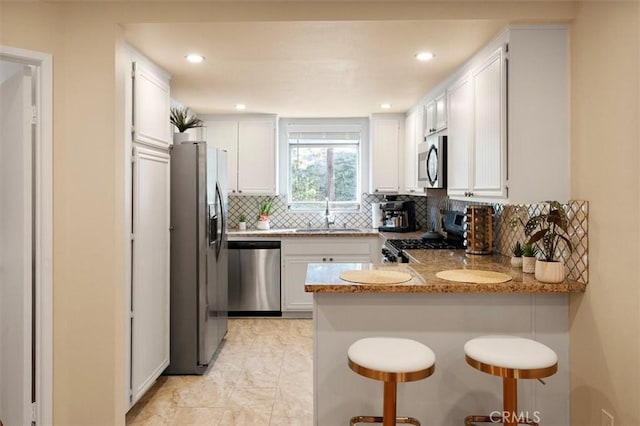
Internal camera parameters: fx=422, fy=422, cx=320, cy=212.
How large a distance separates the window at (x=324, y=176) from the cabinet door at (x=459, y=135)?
2.19 meters

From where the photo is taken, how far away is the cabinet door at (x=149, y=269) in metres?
2.56

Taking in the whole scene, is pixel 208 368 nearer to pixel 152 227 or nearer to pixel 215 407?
pixel 215 407

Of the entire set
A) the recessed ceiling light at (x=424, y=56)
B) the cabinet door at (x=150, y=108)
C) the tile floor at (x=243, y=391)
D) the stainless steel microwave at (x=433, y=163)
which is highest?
the recessed ceiling light at (x=424, y=56)

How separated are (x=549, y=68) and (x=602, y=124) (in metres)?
0.48

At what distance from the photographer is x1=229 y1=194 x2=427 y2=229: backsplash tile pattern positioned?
5.27m

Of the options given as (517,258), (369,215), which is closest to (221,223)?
(369,215)

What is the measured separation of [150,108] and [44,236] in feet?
3.41

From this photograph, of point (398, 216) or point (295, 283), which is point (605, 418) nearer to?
point (398, 216)

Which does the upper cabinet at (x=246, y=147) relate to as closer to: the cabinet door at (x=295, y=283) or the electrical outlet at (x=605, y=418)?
the cabinet door at (x=295, y=283)

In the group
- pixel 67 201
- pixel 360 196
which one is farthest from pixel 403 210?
pixel 67 201

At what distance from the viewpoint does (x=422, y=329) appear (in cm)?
216

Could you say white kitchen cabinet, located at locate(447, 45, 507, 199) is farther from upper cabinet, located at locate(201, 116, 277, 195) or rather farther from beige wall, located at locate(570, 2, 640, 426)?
upper cabinet, located at locate(201, 116, 277, 195)

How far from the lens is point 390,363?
1629 mm

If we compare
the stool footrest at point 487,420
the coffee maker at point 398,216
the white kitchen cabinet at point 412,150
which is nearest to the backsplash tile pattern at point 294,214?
the coffee maker at point 398,216
